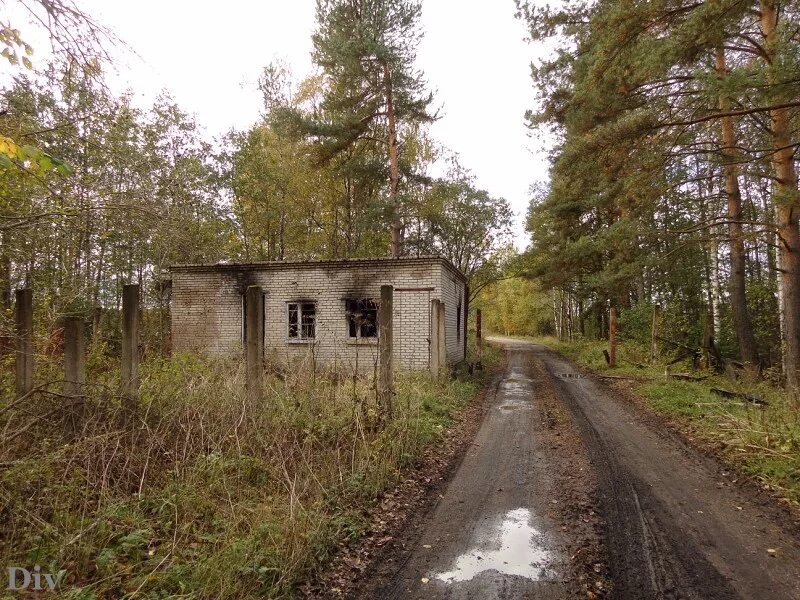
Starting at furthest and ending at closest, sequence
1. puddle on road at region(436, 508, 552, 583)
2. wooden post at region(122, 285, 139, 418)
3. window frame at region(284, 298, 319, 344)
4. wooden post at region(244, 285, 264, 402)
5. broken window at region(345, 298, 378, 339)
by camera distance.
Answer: window frame at region(284, 298, 319, 344)
broken window at region(345, 298, 378, 339)
wooden post at region(244, 285, 264, 402)
wooden post at region(122, 285, 139, 418)
puddle on road at region(436, 508, 552, 583)

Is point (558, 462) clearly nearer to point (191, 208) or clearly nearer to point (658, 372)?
point (191, 208)

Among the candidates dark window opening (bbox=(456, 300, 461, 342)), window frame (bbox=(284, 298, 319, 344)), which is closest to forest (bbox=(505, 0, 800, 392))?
dark window opening (bbox=(456, 300, 461, 342))

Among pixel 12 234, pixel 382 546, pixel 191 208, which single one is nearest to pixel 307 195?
pixel 191 208

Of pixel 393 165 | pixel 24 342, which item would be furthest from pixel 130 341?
pixel 393 165

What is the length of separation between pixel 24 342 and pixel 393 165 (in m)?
13.7

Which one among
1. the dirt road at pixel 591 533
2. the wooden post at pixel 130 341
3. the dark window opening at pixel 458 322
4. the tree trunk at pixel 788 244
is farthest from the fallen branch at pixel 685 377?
the wooden post at pixel 130 341

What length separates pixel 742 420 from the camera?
630cm

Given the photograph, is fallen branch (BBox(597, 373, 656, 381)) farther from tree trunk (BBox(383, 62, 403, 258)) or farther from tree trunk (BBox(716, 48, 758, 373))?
tree trunk (BBox(383, 62, 403, 258))

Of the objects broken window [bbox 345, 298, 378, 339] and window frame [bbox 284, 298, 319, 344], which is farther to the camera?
window frame [bbox 284, 298, 319, 344]

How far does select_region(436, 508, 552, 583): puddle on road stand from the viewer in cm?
320

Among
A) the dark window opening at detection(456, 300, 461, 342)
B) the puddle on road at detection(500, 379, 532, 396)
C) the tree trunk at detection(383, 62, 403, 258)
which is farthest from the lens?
the tree trunk at detection(383, 62, 403, 258)

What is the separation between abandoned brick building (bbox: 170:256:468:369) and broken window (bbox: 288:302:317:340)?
31mm

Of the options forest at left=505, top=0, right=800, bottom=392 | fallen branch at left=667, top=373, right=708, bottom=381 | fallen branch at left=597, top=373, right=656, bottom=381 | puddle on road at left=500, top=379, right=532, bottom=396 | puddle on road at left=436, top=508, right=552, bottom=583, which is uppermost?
forest at left=505, top=0, right=800, bottom=392

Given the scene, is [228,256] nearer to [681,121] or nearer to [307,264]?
[307,264]
